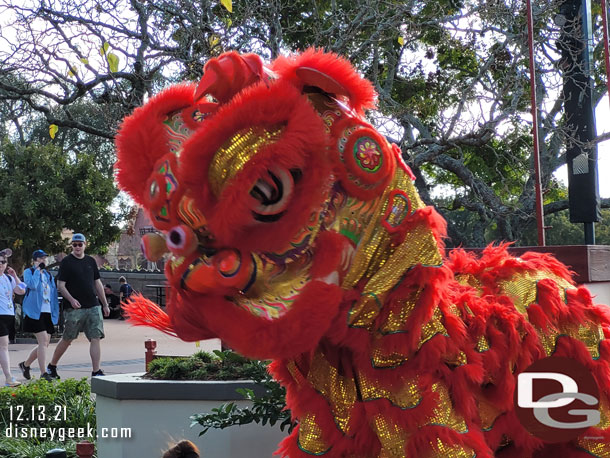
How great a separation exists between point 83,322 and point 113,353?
558 cm

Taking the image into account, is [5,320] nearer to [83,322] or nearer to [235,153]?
[83,322]

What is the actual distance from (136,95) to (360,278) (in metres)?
6.03

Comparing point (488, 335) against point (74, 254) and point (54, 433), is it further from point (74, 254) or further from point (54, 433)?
point (74, 254)

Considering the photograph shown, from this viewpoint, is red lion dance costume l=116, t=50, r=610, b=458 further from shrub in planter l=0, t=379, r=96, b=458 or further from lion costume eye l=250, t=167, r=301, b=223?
shrub in planter l=0, t=379, r=96, b=458

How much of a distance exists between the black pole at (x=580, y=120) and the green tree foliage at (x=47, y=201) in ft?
62.1

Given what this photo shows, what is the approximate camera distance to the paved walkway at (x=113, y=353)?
462 inches

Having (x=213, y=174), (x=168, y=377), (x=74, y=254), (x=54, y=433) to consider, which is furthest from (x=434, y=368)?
(x=74, y=254)

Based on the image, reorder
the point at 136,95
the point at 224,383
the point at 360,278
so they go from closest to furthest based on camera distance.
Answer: the point at 360,278, the point at 224,383, the point at 136,95

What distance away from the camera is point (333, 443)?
244 centimetres

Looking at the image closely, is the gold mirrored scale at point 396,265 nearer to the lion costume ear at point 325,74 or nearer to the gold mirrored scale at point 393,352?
the gold mirrored scale at point 393,352

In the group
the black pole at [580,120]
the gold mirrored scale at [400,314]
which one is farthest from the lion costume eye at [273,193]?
the black pole at [580,120]

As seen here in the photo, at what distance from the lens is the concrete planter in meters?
4.51

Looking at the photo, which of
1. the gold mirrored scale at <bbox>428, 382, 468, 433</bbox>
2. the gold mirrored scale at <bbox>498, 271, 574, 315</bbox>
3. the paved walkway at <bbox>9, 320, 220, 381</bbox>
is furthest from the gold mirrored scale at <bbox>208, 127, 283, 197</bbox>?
the paved walkway at <bbox>9, 320, 220, 381</bbox>

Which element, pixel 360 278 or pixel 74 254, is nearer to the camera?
pixel 360 278
